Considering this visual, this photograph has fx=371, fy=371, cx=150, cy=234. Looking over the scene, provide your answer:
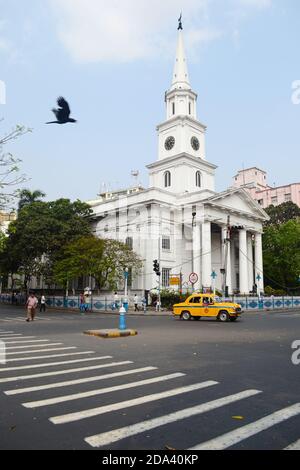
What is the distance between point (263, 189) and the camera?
87.2 m

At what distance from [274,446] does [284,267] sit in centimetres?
5802

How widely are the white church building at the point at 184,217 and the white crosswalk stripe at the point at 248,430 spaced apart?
113ft

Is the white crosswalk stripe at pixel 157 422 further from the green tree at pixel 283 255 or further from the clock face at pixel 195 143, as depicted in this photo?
the green tree at pixel 283 255

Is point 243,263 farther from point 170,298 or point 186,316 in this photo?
point 186,316

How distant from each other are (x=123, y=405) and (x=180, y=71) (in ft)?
179

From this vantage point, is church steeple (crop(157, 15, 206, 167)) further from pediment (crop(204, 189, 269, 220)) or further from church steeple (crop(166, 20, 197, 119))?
pediment (crop(204, 189, 269, 220))

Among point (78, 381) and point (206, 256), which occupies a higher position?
point (206, 256)

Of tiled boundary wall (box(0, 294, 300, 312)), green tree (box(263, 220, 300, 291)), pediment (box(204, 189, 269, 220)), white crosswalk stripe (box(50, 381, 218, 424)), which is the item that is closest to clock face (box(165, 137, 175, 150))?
pediment (box(204, 189, 269, 220))

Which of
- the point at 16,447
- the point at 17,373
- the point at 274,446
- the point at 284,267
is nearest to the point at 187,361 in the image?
the point at 17,373

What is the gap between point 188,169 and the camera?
49.7 metres

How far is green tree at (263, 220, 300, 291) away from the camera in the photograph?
55781 millimetres

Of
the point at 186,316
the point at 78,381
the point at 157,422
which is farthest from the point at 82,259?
the point at 157,422

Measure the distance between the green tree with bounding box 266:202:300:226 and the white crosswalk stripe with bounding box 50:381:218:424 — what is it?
64.4 metres
